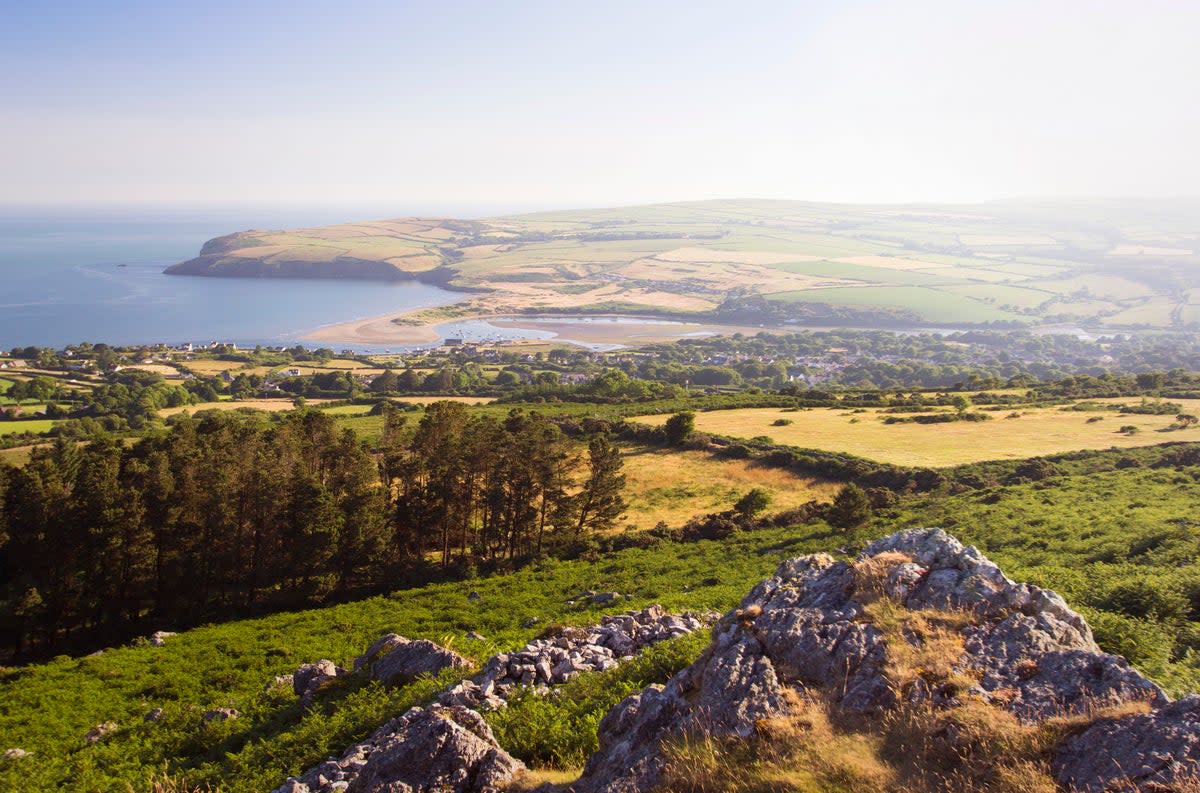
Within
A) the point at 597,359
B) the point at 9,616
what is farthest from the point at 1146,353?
the point at 9,616

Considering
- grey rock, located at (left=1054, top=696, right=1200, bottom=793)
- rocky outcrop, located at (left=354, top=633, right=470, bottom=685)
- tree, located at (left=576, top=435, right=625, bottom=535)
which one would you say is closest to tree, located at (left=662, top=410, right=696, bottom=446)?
tree, located at (left=576, top=435, right=625, bottom=535)

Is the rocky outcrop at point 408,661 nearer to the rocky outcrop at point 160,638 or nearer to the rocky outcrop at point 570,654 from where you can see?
the rocky outcrop at point 570,654

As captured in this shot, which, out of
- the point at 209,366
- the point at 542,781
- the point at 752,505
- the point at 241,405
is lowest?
the point at 241,405

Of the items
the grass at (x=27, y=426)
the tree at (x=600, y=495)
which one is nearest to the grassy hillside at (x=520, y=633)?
the tree at (x=600, y=495)

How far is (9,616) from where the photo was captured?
25.1 m

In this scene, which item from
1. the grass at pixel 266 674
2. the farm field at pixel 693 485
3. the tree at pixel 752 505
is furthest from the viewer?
the farm field at pixel 693 485

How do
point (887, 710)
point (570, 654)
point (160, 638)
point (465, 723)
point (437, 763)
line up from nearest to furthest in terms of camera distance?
1. point (887, 710)
2. point (437, 763)
3. point (465, 723)
4. point (570, 654)
5. point (160, 638)

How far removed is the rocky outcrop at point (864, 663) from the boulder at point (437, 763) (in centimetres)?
134

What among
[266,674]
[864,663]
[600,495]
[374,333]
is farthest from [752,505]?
[374,333]

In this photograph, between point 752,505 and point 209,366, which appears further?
point 209,366

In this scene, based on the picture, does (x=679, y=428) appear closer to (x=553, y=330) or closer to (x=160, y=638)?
(x=160, y=638)

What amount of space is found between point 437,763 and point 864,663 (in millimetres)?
6135

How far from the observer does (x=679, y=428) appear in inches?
2124

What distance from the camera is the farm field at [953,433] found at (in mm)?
47219
